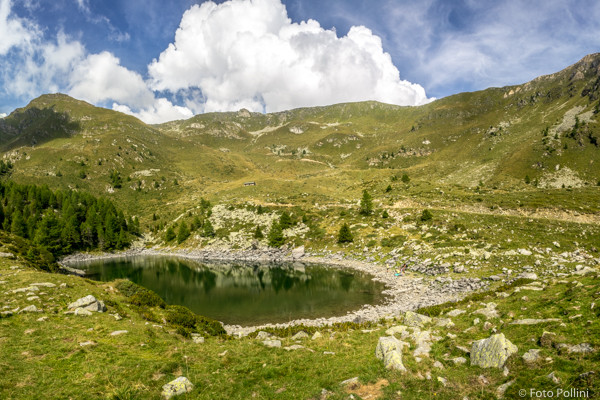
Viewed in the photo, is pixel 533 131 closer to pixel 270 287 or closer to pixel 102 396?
pixel 270 287

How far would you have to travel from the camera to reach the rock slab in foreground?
10600 mm

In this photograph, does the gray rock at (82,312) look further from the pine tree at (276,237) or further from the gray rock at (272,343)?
the pine tree at (276,237)

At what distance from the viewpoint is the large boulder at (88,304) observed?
63.3 ft

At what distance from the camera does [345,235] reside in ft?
223

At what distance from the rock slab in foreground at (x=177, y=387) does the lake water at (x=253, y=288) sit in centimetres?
2267

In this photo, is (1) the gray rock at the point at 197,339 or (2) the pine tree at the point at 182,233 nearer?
(1) the gray rock at the point at 197,339

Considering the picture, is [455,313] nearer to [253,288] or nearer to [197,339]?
[197,339]

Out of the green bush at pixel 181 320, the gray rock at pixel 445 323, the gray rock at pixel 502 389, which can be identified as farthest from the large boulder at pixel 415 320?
the green bush at pixel 181 320

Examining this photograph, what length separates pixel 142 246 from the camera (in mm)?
99438

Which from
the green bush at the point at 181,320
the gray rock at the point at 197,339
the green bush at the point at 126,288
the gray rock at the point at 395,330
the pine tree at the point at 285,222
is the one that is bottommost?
the green bush at the point at 181,320

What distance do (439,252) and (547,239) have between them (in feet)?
49.3

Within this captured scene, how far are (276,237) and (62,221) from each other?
74.5 meters

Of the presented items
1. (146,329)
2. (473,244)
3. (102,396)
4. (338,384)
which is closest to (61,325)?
(146,329)

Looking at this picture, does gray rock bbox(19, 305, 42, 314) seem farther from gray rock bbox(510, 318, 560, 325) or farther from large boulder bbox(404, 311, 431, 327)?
gray rock bbox(510, 318, 560, 325)
